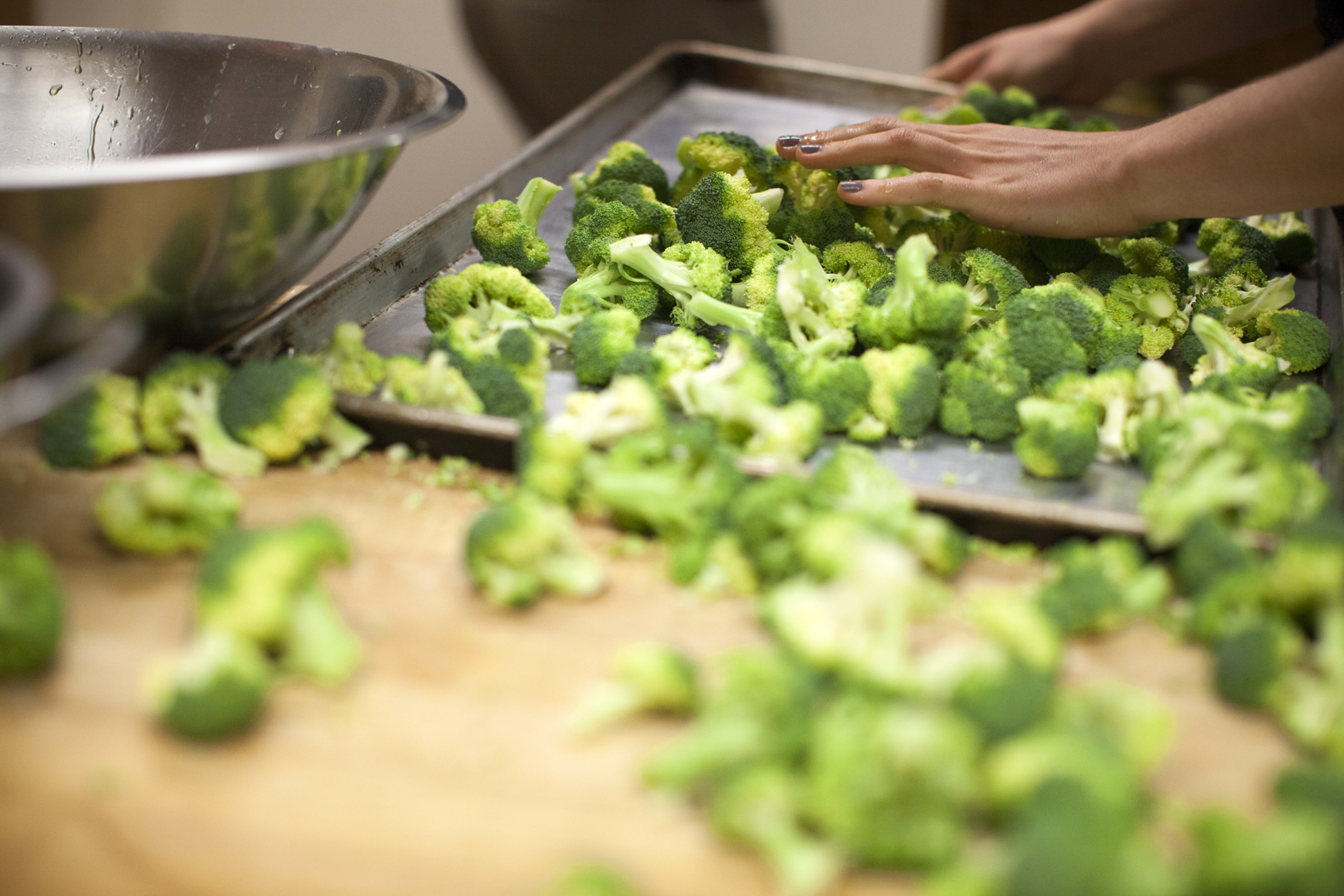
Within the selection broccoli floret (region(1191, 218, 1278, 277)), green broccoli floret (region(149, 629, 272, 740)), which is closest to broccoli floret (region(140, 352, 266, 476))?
green broccoli floret (region(149, 629, 272, 740))

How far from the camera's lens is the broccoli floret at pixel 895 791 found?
0.77 meters

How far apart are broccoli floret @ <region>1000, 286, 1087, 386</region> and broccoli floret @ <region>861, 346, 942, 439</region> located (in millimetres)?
138

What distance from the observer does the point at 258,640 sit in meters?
0.93

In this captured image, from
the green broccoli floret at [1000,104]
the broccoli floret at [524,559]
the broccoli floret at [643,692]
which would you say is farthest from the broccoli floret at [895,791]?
the green broccoli floret at [1000,104]

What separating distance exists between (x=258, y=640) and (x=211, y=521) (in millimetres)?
182

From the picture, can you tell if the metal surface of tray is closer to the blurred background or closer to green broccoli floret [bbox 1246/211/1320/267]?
green broccoli floret [bbox 1246/211/1320/267]

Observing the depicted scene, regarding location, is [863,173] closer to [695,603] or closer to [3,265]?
[695,603]

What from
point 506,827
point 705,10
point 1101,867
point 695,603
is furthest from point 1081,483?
point 705,10

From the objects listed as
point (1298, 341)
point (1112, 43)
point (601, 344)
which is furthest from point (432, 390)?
point (1112, 43)

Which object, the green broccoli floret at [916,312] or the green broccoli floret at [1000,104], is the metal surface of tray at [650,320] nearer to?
the green broccoli floret at [916,312]

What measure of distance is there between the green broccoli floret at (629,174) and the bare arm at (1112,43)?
→ 48.0 inches

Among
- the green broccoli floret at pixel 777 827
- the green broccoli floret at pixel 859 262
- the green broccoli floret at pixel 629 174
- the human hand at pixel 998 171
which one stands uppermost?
the human hand at pixel 998 171

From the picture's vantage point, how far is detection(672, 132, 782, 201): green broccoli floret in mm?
1817

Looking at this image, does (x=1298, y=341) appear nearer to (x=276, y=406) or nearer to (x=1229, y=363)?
(x=1229, y=363)
